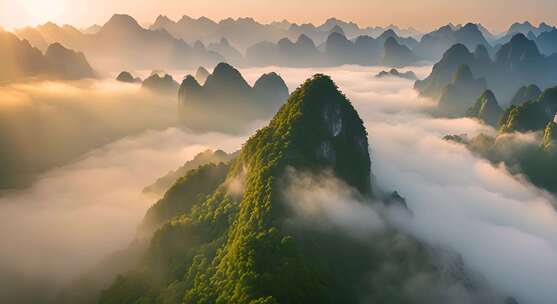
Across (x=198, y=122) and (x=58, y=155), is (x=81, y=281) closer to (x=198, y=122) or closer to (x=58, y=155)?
(x=58, y=155)

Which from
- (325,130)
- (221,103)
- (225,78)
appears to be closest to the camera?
(325,130)

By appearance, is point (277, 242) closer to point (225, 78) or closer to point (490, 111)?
point (225, 78)

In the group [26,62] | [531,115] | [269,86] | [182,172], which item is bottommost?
[182,172]

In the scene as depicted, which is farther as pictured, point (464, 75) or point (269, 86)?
point (464, 75)

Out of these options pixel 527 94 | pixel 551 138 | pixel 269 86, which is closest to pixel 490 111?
pixel 527 94

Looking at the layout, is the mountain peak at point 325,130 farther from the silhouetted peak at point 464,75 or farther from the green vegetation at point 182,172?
the silhouetted peak at point 464,75

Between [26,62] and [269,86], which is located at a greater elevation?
[26,62]

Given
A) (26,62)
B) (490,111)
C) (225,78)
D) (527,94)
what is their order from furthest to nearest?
(26,62)
(527,94)
(225,78)
(490,111)

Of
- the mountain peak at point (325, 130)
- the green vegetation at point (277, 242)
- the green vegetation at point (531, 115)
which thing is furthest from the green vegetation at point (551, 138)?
the mountain peak at point (325, 130)

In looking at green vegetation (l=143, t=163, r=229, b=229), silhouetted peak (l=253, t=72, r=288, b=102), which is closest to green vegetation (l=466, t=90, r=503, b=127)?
silhouetted peak (l=253, t=72, r=288, b=102)
